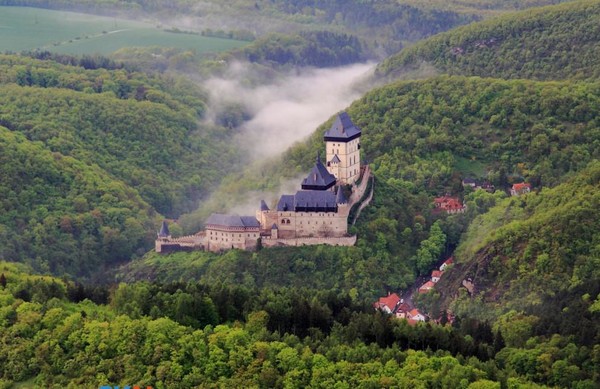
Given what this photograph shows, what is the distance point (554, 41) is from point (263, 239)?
5137 cm

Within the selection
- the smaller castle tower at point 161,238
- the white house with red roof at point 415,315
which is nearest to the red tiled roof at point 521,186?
the white house with red roof at point 415,315

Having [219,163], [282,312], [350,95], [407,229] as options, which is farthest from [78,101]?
[282,312]

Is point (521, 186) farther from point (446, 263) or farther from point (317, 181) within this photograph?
point (317, 181)

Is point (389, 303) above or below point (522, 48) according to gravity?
below

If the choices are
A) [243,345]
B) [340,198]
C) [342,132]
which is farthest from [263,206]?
[243,345]

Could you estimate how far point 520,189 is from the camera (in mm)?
137750

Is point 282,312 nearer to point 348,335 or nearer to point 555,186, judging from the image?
point 348,335

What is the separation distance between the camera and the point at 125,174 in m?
161

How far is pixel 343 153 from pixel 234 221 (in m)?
9.00

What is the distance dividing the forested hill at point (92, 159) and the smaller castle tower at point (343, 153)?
1888cm

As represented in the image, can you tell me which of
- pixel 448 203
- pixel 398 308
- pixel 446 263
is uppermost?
pixel 448 203

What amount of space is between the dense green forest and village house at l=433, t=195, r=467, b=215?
95.1ft

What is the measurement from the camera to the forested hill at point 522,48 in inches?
6437

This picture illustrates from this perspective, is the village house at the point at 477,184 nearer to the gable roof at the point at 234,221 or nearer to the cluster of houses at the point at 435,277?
the cluster of houses at the point at 435,277
